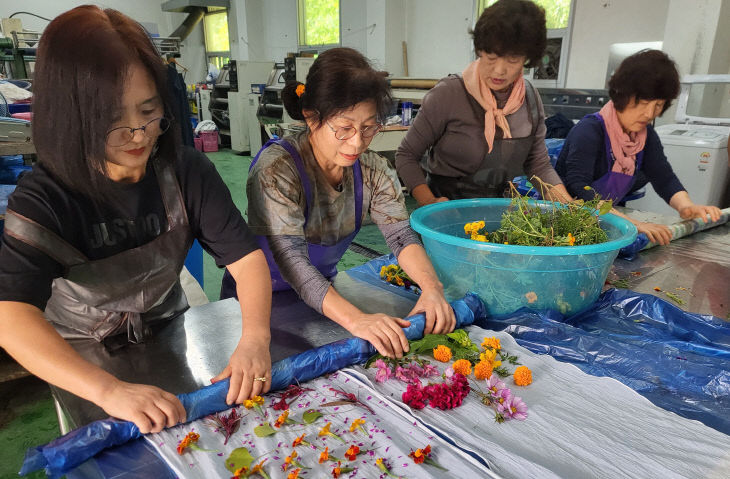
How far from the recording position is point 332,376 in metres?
1.01

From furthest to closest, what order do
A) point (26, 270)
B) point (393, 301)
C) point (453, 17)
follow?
point (453, 17), point (393, 301), point (26, 270)

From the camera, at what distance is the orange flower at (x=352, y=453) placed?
2.48 ft

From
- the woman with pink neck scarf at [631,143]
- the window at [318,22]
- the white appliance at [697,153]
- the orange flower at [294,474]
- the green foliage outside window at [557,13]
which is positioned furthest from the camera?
the window at [318,22]

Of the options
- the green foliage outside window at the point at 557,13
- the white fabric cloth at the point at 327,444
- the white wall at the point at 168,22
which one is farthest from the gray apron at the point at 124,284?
the white wall at the point at 168,22

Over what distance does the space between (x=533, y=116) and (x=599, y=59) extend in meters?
3.55

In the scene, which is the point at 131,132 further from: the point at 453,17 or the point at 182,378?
the point at 453,17

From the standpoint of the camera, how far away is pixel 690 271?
1.66 m

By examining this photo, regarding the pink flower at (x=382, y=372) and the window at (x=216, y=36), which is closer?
the pink flower at (x=382, y=372)

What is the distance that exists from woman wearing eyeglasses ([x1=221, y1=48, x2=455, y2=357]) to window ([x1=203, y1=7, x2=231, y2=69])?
415 inches

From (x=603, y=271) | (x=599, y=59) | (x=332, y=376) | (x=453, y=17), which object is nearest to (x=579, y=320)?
(x=603, y=271)

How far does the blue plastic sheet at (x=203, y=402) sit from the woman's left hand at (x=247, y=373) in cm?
2

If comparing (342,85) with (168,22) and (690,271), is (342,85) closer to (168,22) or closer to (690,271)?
(690,271)

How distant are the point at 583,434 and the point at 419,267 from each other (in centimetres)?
63

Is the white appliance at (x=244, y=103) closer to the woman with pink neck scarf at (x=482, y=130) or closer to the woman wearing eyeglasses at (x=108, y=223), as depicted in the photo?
the woman with pink neck scarf at (x=482, y=130)
